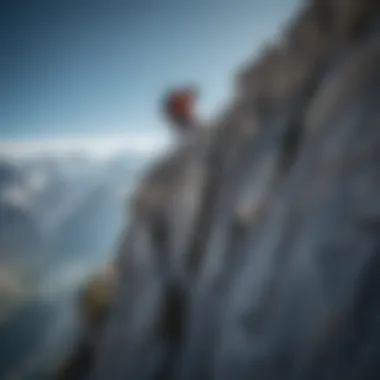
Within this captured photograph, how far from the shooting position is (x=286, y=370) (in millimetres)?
8930

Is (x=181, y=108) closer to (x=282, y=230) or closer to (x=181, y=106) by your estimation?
(x=181, y=106)

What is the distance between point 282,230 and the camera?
11109 millimetres

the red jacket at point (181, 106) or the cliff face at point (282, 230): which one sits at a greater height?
the red jacket at point (181, 106)

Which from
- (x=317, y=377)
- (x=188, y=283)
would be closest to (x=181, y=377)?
(x=188, y=283)

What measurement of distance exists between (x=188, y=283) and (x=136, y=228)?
708cm

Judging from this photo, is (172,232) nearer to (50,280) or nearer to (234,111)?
(234,111)

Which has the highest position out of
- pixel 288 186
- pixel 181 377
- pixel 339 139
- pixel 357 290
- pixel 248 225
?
pixel 339 139

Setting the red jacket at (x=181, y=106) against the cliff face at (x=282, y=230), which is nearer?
the cliff face at (x=282, y=230)

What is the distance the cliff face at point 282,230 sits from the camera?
8336mm

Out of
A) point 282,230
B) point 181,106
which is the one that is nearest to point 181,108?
point 181,106

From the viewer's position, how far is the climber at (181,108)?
19.5 m

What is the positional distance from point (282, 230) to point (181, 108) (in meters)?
10.5

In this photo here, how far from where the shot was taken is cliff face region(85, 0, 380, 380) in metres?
8.34

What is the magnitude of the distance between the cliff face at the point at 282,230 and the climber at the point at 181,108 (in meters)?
1.45
